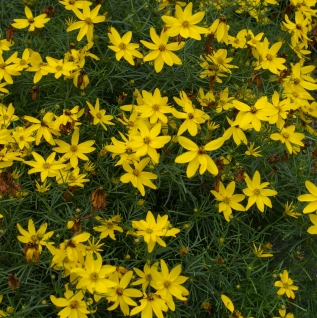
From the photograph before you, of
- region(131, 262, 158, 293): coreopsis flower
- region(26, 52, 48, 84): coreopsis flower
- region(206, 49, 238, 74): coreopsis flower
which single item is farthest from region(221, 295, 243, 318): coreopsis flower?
region(26, 52, 48, 84): coreopsis flower

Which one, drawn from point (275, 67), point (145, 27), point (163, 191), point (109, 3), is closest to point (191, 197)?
point (163, 191)

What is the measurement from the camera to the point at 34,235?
1938 mm

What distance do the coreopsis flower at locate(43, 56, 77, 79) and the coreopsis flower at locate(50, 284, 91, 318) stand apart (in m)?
0.92

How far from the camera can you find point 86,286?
5.85ft

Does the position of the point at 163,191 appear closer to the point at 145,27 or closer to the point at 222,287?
the point at 222,287

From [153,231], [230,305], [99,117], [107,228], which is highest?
[99,117]

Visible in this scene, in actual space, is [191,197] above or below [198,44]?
below

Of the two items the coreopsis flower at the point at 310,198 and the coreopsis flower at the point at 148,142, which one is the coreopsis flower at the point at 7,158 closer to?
the coreopsis flower at the point at 148,142

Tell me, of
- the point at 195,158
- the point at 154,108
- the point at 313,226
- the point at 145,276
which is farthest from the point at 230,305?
the point at 154,108

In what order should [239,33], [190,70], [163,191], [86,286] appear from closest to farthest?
[86,286] < [163,191] < [190,70] < [239,33]

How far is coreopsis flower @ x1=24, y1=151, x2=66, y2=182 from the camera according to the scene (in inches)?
80.0

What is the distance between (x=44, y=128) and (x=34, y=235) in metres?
0.43

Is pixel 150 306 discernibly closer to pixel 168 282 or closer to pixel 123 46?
pixel 168 282

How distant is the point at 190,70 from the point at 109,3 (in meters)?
0.57
